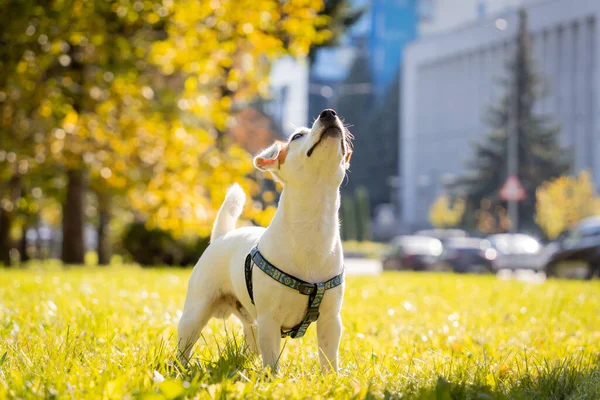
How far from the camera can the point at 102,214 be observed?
2452cm

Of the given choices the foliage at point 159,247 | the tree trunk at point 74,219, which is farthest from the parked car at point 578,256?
the tree trunk at point 74,219

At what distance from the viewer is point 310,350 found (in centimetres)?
498

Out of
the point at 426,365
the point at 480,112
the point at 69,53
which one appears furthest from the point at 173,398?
the point at 480,112

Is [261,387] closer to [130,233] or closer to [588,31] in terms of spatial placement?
[130,233]

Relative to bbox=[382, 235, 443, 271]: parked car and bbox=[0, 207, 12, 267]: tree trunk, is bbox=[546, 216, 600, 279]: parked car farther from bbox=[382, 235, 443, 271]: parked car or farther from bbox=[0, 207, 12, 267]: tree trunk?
bbox=[0, 207, 12, 267]: tree trunk

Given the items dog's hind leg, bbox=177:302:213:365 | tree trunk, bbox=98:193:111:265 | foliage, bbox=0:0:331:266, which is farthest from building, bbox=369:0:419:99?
dog's hind leg, bbox=177:302:213:365

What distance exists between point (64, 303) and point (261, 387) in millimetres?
4044

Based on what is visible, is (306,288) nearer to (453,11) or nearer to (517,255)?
(517,255)

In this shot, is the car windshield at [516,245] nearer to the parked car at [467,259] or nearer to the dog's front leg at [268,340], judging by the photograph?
the parked car at [467,259]

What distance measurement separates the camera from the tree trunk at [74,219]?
17.2 m

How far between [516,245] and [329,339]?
28.0 m

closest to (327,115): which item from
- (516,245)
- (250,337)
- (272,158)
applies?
(272,158)

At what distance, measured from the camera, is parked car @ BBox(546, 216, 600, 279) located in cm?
1992

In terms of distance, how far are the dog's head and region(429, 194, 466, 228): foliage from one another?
55.5 m
